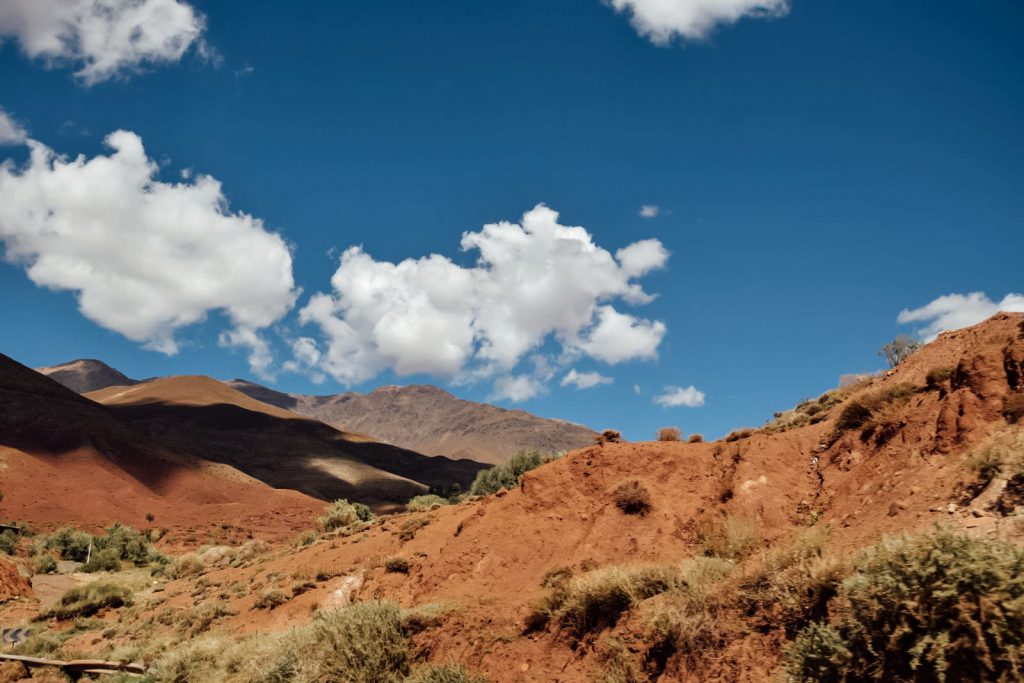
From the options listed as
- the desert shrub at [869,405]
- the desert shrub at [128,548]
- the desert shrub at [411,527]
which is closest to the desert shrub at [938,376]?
the desert shrub at [869,405]

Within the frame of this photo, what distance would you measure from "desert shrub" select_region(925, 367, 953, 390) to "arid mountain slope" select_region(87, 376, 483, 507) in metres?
71.2

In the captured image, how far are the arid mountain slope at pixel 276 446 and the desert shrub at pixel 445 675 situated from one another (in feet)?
228

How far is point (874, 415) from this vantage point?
10.5 metres

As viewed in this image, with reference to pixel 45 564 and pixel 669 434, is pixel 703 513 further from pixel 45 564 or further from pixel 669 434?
pixel 45 564

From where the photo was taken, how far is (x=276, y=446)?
110 m

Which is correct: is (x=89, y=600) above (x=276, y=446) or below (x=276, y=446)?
below

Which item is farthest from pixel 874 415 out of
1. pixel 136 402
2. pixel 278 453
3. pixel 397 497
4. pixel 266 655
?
pixel 136 402

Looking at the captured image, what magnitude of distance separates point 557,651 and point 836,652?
13.6 feet

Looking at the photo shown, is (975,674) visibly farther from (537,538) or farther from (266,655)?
(266,655)

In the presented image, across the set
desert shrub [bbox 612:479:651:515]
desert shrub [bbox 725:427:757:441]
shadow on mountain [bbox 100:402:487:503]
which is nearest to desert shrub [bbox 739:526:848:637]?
desert shrub [bbox 612:479:651:515]

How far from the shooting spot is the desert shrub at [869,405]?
10609mm

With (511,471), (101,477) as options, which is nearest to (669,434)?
(511,471)

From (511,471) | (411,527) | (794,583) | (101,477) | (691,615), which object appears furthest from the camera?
(101,477)

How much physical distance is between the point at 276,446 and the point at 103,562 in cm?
7851
